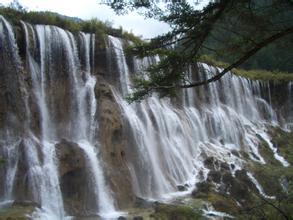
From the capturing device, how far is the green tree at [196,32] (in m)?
7.05

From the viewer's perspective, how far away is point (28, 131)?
15.9 meters

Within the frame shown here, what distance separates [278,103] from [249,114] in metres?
4.12

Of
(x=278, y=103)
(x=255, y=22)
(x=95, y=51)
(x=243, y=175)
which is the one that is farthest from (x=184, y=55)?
(x=278, y=103)

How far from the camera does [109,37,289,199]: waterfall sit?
1858 centimetres

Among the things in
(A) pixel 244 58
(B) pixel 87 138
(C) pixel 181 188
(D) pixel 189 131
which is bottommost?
(A) pixel 244 58

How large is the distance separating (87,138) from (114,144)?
3.07ft

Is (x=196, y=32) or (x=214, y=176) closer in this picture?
(x=196, y=32)

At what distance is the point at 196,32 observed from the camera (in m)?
7.07

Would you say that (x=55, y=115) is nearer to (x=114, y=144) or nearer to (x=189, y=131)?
(x=114, y=144)

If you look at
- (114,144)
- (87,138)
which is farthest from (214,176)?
(87,138)

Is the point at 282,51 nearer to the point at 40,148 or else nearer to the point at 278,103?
the point at 40,148

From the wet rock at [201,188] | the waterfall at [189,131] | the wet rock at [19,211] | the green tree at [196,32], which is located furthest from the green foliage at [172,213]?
the green tree at [196,32]

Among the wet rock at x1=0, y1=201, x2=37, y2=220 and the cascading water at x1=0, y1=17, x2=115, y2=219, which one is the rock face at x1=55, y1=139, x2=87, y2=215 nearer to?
the cascading water at x1=0, y1=17, x2=115, y2=219

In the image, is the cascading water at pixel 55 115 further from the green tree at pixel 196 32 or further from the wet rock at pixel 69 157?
the green tree at pixel 196 32
